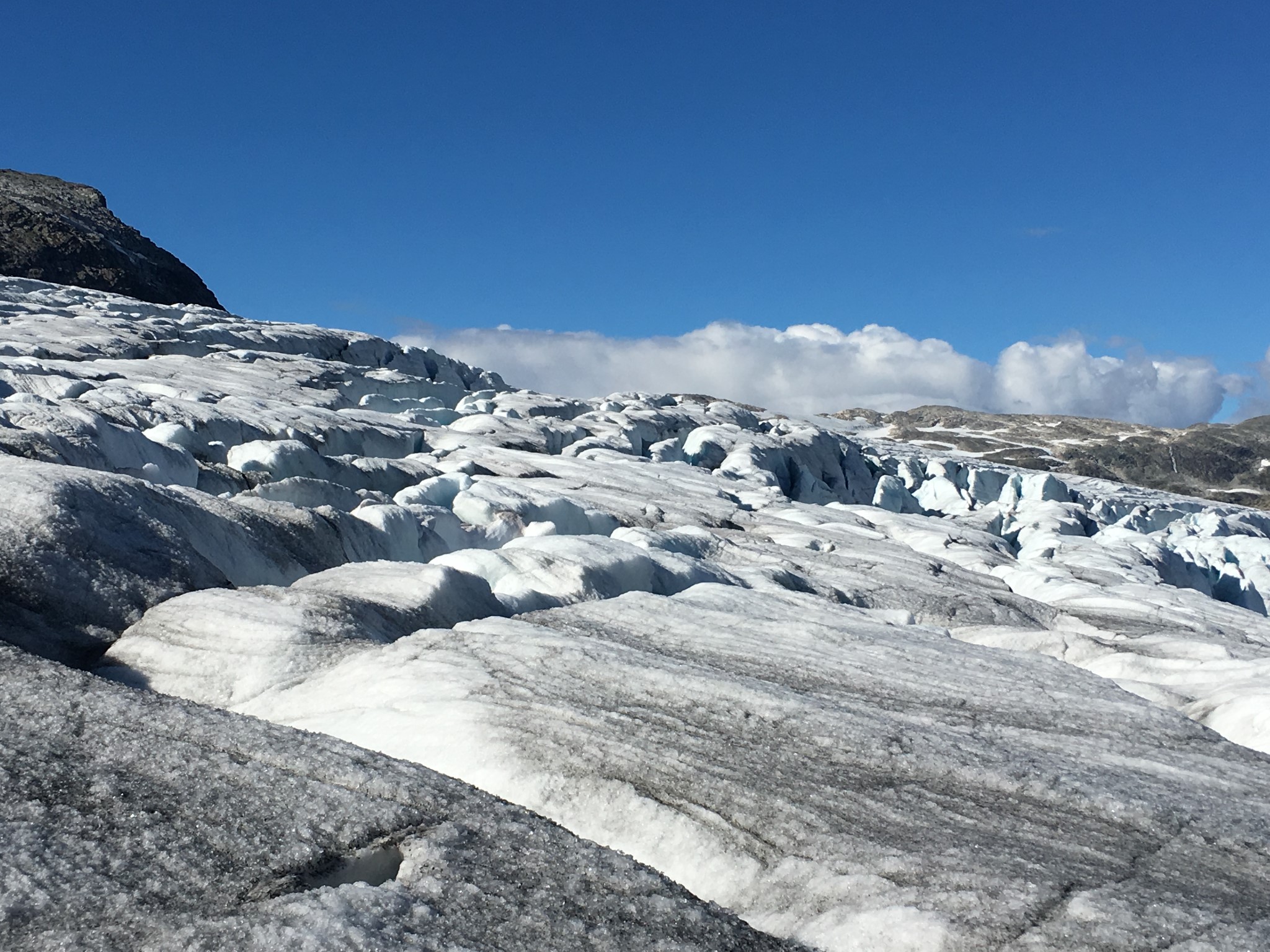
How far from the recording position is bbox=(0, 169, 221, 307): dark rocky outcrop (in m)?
83.4

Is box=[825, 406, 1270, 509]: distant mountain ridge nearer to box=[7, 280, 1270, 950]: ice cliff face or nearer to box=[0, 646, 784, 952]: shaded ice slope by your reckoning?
box=[7, 280, 1270, 950]: ice cliff face

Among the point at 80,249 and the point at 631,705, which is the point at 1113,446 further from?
the point at 631,705

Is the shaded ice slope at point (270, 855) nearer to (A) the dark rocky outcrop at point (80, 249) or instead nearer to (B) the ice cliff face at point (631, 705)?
(B) the ice cliff face at point (631, 705)

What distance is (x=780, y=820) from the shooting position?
270 inches

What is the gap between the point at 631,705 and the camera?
8.86 metres

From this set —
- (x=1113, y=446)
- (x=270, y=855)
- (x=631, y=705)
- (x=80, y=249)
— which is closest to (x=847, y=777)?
(x=631, y=705)

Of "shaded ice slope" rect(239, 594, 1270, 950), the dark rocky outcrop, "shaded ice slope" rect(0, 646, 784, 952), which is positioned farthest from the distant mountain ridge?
"shaded ice slope" rect(0, 646, 784, 952)

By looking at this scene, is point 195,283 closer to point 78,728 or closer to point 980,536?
point 980,536

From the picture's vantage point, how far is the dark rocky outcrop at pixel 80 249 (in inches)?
3282

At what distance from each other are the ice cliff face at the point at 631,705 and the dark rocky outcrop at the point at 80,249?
7322 cm

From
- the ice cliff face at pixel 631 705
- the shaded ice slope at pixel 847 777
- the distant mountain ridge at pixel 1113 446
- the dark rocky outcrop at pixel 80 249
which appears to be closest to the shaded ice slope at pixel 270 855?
the ice cliff face at pixel 631 705

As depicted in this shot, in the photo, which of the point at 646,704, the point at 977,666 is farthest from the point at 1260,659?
the point at 646,704

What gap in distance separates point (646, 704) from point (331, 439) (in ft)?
80.3

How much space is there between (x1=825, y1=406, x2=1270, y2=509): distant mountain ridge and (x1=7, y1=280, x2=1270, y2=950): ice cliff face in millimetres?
Answer: 124334
